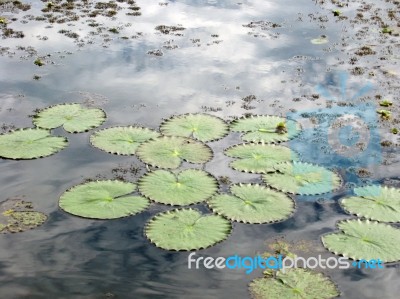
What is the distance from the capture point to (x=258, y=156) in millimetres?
5879

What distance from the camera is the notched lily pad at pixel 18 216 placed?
4.87 metres

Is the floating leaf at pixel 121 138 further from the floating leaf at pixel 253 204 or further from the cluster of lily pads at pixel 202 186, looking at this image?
the floating leaf at pixel 253 204

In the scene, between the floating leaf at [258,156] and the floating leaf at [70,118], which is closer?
the floating leaf at [258,156]

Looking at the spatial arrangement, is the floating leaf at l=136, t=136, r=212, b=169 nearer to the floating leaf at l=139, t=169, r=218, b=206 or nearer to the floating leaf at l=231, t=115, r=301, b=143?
the floating leaf at l=139, t=169, r=218, b=206

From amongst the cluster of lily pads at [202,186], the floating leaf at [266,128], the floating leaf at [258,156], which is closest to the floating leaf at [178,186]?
the cluster of lily pads at [202,186]

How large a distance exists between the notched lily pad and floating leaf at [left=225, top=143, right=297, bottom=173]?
6.40ft

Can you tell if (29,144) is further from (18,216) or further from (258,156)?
(258,156)

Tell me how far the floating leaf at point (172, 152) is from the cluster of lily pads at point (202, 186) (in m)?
0.01

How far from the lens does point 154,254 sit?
4.63m

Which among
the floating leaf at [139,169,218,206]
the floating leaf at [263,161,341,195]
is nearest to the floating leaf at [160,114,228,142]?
the floating leaf at [139,169,218,206]

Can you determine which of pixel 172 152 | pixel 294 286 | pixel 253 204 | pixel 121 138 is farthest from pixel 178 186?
pixel 294 286

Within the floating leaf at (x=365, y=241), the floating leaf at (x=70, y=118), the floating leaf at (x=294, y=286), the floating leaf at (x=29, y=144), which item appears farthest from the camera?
the floating leaf at (x=70, y=118)

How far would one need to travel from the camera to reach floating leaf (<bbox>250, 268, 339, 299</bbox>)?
423 centimetres

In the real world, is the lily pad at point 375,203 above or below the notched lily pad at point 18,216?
above
